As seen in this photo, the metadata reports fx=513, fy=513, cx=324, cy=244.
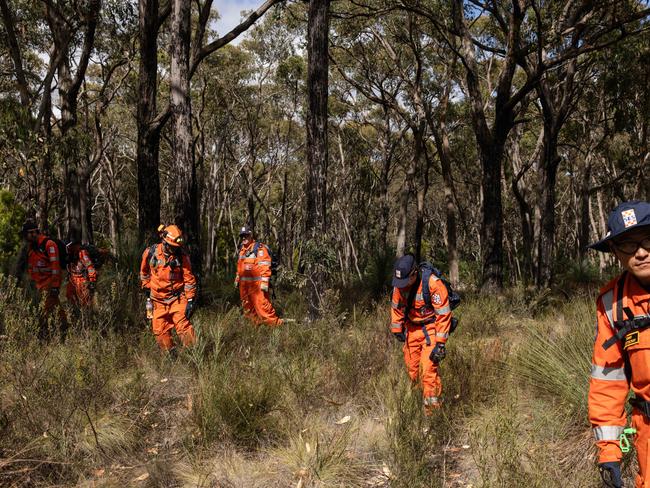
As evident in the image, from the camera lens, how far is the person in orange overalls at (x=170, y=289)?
589cm

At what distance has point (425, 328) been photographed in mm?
4465

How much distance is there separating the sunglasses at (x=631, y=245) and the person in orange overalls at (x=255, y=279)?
6.35 metres

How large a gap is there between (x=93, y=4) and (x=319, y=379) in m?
10.2

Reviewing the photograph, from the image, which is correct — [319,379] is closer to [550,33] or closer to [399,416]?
[399,416]

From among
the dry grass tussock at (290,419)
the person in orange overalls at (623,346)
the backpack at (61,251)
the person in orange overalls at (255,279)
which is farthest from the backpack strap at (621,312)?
the backpack at (61,251)

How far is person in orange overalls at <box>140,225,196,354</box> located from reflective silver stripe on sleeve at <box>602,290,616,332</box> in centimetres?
455

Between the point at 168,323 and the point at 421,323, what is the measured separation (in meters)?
3.07

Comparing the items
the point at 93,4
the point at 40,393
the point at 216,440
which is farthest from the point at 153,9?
the point at 216,440

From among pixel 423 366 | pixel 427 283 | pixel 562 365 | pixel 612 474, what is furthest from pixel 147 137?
pixel 612 474

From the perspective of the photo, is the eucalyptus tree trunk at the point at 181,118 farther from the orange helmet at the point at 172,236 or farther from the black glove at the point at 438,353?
→ the black glove at the point at 438,353

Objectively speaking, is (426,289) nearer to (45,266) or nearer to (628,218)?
(628,218)

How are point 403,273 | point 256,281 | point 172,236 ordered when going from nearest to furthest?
point 403,273 < point 172,236 < point 256,281

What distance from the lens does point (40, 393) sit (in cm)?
395

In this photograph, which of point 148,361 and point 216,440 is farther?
point 148,361
